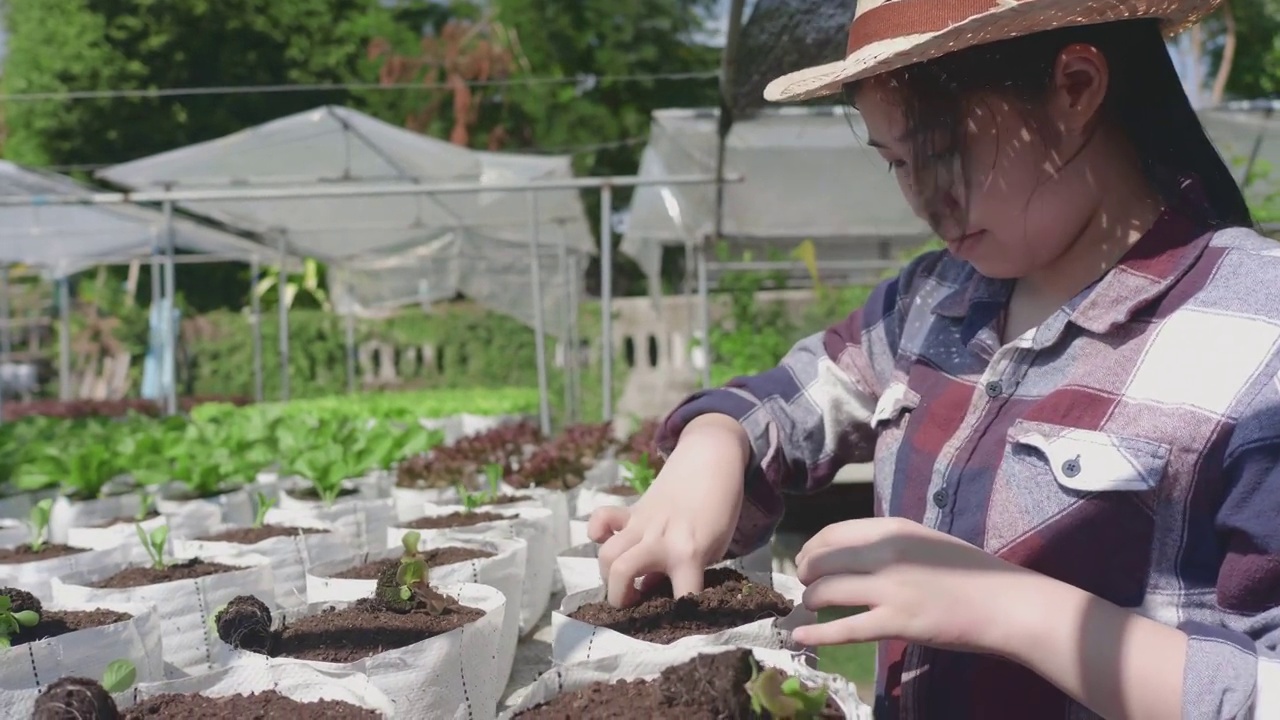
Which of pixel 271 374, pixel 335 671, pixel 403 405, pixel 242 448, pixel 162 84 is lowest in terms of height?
pixel 271 374

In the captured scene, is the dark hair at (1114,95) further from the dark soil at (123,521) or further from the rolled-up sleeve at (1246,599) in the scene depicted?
the dark soil at (123,521)

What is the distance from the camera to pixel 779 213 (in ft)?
19.6

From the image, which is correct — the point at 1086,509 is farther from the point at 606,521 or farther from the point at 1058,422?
the point at 606,521

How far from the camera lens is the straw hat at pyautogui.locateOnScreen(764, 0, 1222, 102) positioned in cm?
97

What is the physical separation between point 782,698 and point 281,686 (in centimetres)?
55

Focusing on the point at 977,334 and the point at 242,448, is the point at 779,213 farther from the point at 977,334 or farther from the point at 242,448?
the point at 977,334

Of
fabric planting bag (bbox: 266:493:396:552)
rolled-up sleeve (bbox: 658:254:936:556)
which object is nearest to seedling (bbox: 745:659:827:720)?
rolled-up sleeve (bbox: 658:254:936:556)

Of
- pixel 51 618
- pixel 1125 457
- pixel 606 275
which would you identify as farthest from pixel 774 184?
pixel 1125 457

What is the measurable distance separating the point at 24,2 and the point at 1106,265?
69.4 feet

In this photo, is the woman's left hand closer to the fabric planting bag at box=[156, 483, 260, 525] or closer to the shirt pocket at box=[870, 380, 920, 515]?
the shirt pocket at box=[870, 380, 920, 515]

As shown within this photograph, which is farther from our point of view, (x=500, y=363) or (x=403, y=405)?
(x=500, y=363)

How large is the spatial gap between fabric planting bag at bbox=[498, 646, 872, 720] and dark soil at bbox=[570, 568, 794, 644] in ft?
0.34

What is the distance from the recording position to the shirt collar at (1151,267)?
1044mm

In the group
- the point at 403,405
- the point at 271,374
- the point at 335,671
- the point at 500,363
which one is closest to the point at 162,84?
the point at 271,374
